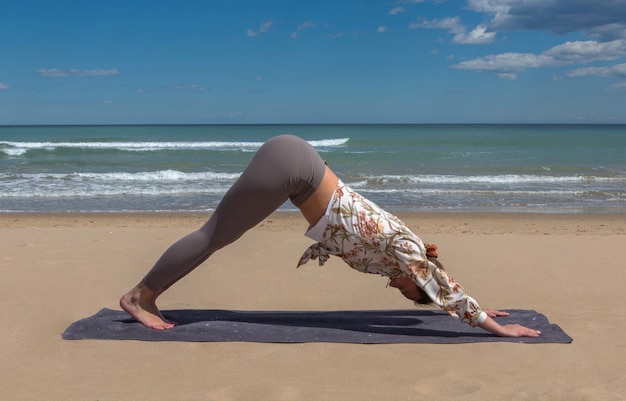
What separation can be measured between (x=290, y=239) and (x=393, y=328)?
3688 millimetres

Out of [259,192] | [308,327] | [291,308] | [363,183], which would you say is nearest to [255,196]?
[259,192]

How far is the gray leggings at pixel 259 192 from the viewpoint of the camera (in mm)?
3826

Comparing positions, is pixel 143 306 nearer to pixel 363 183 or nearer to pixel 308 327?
pixel 308 327

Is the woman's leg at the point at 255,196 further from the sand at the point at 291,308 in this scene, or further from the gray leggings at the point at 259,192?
the sand at the point at 291,308

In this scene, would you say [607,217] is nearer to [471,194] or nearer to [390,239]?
[471,194]

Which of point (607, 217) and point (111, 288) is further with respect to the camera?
point (607, 217)

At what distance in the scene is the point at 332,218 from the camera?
12.9 feet

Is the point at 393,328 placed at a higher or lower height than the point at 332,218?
lower

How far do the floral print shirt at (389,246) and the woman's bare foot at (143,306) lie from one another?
1.23 metres

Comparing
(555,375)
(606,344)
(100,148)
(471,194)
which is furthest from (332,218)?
(100,148)

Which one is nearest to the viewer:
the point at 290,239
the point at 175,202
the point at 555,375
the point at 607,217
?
the point at 555,375

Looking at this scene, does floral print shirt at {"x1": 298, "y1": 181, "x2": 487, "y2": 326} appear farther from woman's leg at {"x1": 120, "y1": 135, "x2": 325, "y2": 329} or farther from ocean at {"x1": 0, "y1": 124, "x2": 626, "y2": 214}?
ocean at {"x1": 0, "y1": 124, "x2": 626, "y2": 214}

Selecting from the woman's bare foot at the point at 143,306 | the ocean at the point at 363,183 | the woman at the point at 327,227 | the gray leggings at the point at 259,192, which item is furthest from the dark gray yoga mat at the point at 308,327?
the ocean at the point at 363,183

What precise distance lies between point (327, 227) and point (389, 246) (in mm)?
404
